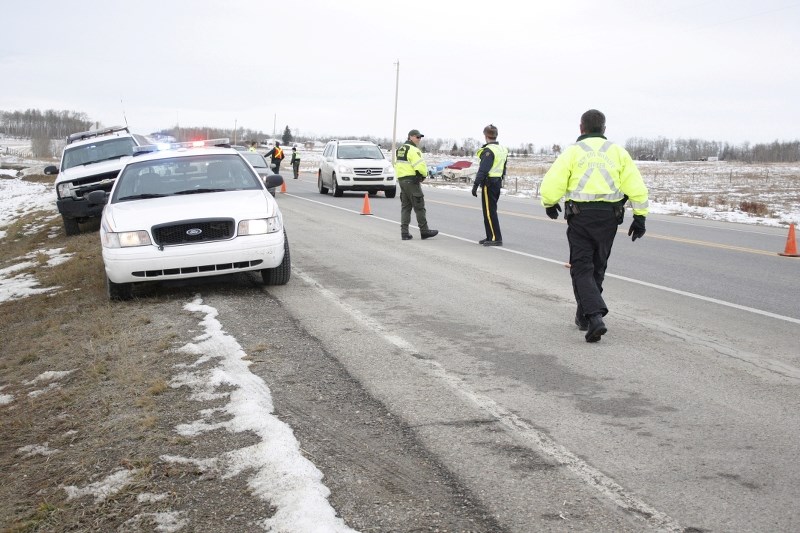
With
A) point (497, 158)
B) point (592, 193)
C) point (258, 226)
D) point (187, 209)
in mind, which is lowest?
point (258, 226)

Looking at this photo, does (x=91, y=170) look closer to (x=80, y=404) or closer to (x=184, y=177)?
(x=184, y=177)

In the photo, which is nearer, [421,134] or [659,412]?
[659,412]

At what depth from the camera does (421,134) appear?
14.5 meters

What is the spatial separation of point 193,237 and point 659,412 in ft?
17.2

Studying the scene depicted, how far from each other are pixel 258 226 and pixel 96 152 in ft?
35.0

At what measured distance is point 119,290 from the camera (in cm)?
865

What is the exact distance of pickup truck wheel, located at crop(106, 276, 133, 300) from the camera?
8609 millimetres

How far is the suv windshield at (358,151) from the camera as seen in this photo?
27.3 meters

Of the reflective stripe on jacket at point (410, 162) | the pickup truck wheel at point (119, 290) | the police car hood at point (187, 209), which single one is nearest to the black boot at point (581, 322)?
the police car hood at point (187, 209)

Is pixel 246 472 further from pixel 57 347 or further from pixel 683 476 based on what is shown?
pixel 57 347

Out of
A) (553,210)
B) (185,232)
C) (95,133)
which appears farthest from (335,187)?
(553,210)

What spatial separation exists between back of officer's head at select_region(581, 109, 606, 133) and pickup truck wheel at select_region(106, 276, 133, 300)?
16.4 feet

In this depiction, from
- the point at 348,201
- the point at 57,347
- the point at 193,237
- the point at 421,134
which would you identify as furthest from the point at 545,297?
the point at 348,201

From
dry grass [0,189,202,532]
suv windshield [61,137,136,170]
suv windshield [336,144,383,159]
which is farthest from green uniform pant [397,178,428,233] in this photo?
suv windshield [336,144,383,159]
